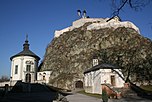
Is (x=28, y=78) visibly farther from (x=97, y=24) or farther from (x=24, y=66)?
(x=97, y=24)

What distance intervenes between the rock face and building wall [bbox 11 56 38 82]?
5.43 m

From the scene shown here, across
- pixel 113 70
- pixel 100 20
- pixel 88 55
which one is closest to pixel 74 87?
pixel 88 55

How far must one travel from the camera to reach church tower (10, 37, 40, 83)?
172 ft

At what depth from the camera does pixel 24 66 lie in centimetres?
5316

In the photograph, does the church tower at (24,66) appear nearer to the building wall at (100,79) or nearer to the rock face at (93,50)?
the rock face at (93,50)

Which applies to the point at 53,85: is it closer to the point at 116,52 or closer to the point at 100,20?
the point at 116,52

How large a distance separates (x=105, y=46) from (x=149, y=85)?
18486 millimetres

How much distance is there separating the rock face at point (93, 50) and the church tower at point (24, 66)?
18.7 feet

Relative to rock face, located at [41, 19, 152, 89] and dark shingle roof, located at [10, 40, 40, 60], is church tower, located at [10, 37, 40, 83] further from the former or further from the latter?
rock face, located at [41, 19, 152, 89]

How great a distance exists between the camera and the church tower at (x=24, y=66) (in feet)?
172

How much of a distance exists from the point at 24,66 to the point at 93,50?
2056 centimetres

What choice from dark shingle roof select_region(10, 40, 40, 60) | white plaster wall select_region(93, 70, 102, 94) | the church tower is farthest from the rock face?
white plaster wall select_region(93, 70, 102, 94)

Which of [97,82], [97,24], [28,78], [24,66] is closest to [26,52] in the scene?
[24,66]

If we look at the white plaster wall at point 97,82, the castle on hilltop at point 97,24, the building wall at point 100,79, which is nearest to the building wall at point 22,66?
the castle on hilltop at point 97,24
